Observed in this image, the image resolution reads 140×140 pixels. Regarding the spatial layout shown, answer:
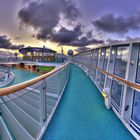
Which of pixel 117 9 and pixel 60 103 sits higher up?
pixel 117 9

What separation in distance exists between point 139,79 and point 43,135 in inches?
70.1

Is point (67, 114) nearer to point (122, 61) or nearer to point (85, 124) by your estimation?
point (85, 124)

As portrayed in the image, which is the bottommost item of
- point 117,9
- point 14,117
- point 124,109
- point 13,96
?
point 124,109

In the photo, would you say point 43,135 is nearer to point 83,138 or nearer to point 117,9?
point 83,138

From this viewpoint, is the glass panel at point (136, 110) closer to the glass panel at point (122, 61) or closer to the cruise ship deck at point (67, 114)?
the cruise ship deck at point (67, 114)

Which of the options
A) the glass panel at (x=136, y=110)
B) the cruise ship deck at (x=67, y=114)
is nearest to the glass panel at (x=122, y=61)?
the cruise ship deck at (x=67, y=114)

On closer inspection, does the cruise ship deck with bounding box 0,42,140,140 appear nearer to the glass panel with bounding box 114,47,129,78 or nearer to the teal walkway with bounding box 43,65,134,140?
the teal walkway with bounding box 43,65,134,140

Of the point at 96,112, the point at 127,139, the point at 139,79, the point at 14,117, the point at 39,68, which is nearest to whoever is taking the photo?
the point at 14,117

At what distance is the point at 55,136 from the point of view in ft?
7.62

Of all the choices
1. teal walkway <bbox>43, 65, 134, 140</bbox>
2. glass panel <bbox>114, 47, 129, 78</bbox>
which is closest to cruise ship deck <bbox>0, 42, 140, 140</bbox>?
teal walkway <bbox>43, 65, 134, 140</bbox>

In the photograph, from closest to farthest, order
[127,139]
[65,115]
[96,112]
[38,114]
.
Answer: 1. [38,114]
2. [127,139]
3. [65,115]
4. [96,112]

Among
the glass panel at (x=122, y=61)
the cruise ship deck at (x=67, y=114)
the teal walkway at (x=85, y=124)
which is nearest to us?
the cruise ship deck at (x=67, y=114)

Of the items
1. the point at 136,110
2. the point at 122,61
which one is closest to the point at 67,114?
the point at 136,110

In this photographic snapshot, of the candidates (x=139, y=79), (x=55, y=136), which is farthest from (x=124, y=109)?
(x=55, y=136)
